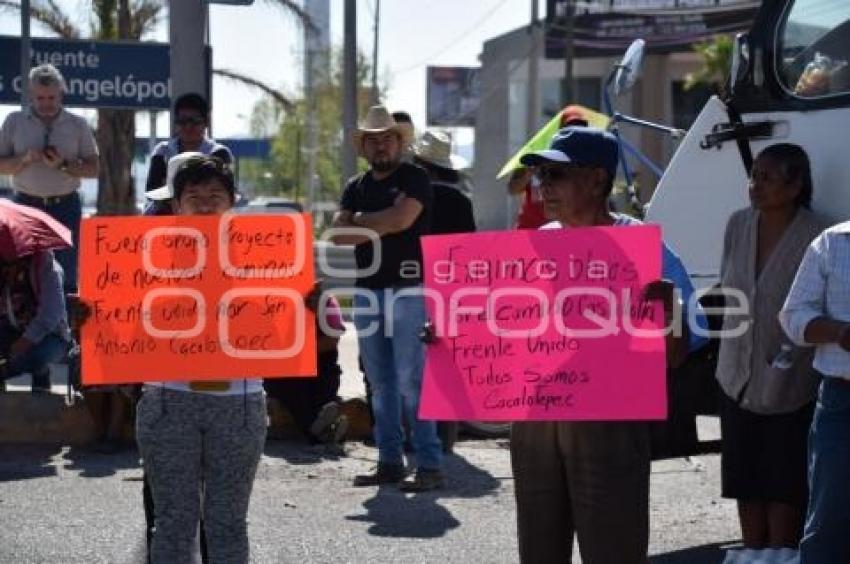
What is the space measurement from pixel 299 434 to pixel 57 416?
1402 mm

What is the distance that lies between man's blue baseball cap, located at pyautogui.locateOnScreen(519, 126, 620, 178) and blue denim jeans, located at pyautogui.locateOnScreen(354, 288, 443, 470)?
3.73m

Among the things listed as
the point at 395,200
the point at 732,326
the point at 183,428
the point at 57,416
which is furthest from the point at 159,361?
the point at 57,416

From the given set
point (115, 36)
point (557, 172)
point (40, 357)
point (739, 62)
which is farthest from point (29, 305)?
point (115, 36)

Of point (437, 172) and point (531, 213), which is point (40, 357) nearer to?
point (437, 172)

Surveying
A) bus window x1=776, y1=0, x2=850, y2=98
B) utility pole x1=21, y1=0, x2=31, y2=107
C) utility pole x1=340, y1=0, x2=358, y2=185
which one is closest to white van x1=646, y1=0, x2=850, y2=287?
bus window x1=776, y1=0, x2=850, y2=98

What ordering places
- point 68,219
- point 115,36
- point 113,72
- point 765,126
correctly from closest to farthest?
1. point 765,126
2. point 68,219
3. point 113,72
4. point 115,36

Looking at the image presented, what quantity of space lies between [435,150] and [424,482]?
1991 millimetres

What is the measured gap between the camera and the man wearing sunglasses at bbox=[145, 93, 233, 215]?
761 centimetres

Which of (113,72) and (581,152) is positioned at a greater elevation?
(113,72)

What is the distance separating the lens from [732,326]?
19.3ft

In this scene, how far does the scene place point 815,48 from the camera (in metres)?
6.19

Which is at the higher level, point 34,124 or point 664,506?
point 34,124

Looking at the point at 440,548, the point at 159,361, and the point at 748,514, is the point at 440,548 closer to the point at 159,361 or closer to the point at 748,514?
the point at 748,514

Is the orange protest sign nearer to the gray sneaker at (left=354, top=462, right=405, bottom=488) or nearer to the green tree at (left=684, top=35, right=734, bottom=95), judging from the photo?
the gray sneaker at (left=354, top=462, right=405, bottom=488)
